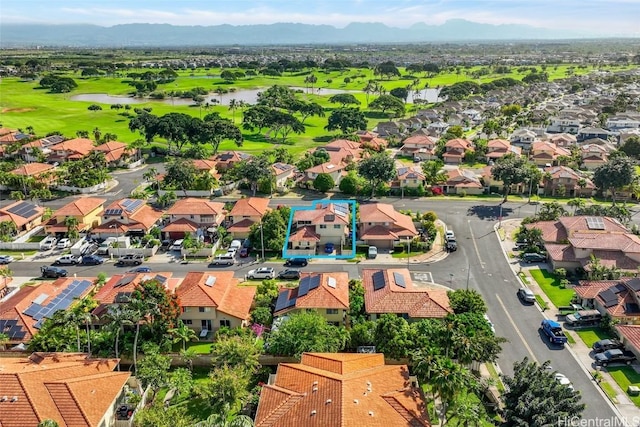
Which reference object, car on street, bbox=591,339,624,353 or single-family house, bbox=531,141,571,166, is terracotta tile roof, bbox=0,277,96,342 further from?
single-family house, bbox=531,141,571,166

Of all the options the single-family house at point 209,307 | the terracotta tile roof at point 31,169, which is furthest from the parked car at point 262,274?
the terracotta tile roof at point 31,169

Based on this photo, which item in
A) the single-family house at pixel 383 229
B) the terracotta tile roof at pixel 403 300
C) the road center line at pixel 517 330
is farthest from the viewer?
the single-family house at pixel 383 229

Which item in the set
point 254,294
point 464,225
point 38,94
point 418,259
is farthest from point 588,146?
point 38,94

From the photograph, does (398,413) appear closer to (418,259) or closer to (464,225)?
(418,259)

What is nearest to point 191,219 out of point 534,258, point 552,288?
point 534,258

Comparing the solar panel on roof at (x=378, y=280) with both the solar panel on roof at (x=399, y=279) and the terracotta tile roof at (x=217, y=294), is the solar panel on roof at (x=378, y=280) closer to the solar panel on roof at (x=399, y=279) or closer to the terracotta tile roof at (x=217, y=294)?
the solar panel on roof at (x=399, y=279)

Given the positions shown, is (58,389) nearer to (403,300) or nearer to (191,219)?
(403,300)
